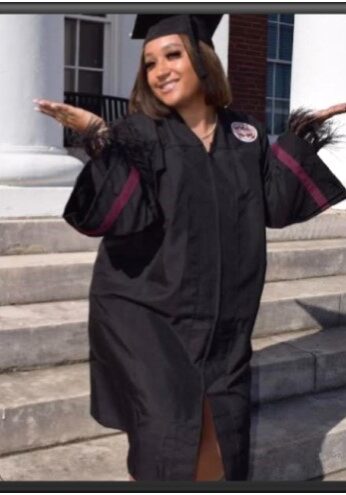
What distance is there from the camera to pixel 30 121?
450 cm

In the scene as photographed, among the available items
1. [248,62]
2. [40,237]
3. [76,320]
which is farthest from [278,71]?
[76,320]

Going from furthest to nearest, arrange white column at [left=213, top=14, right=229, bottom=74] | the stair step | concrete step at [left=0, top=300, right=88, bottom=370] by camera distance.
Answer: white column at [left=213, top=14, right=229, bottom=74]
concrete step at [left=0, top=300, right=88, bottom=370]
the stair step

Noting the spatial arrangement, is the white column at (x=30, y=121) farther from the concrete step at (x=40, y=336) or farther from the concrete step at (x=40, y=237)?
the concrete step at (x=40, y=336)

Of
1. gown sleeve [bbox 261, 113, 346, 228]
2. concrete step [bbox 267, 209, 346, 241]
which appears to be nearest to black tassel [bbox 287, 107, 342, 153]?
gown sleeve [bbox 261, 113, 346, 228]

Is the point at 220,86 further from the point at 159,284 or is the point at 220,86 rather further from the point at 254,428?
the point at 254,428

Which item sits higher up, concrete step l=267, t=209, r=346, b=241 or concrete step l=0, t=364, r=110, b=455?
concrete step l=267, t=209, r=346, b=241

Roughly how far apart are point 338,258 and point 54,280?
81.9 inches

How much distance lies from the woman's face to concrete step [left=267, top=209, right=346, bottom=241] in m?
3.03

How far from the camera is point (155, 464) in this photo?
6.90ft

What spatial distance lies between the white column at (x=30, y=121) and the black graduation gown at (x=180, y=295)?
2323mm

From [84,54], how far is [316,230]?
12.9 feet

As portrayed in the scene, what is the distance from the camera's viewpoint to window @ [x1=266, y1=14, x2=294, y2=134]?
9469 millimetres

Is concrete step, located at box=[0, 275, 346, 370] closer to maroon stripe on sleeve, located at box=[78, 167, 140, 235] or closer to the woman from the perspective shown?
the woman

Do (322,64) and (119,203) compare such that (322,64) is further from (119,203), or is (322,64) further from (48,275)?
(119,203)
